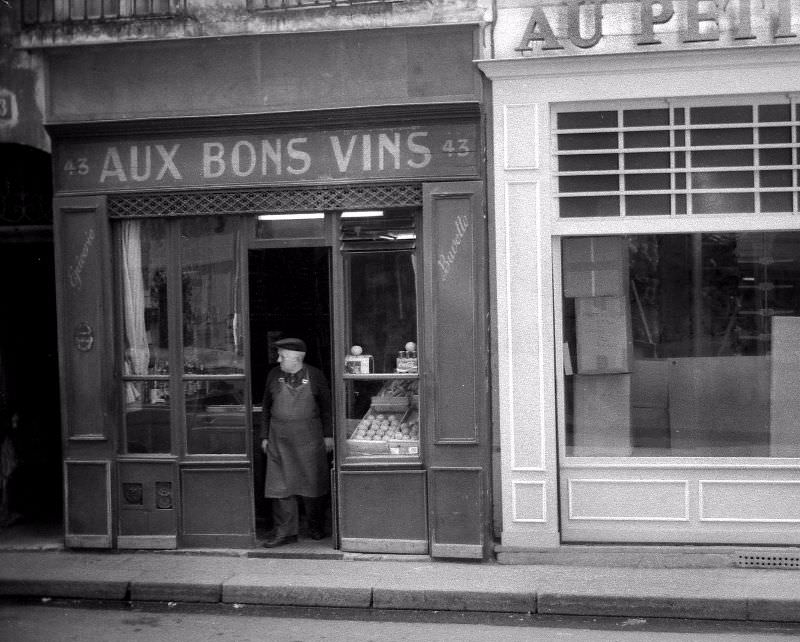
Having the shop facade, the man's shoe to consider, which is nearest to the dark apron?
the shop facade

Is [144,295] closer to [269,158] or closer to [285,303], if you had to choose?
[269,158]

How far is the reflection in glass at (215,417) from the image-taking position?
9.27 meters

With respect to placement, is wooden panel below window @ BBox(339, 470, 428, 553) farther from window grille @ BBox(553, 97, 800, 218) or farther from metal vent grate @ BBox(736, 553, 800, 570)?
window grille @ BBox(553, 97, 800, 218)

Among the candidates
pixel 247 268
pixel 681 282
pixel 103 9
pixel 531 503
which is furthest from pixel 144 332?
pixel 681 282

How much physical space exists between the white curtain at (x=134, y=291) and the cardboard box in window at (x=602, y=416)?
392cm

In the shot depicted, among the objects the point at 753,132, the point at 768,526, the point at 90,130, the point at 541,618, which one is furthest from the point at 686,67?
the point at 90,130

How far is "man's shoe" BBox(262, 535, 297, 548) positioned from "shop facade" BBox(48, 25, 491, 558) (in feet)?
0.40

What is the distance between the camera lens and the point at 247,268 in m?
9.24

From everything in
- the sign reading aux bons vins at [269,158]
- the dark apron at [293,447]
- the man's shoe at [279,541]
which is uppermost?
the sign reading aux bons vins at [269,158]

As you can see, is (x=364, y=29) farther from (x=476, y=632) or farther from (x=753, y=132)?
(x=476, y=632)

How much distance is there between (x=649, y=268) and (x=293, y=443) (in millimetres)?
3533

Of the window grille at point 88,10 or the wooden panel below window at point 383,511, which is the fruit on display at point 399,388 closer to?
the wooden panel below window at point 383,511

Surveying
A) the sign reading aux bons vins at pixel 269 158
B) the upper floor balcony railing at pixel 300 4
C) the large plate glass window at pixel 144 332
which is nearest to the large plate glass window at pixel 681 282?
the sign reading aux bons vins at pixel 269 158

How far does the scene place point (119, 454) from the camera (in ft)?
30.7
